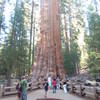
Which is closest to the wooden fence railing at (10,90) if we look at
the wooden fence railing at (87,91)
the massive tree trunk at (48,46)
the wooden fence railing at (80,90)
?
the wooden fence railing at (80,90)

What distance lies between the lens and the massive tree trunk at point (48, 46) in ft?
68.6

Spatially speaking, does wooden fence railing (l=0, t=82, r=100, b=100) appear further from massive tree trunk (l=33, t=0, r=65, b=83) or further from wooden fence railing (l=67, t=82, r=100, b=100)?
massive tree trunk (l=33, t=0, r=65, b=83)

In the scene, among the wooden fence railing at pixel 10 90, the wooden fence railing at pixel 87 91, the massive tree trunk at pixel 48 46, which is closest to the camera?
A: the wooden fence railing at pixel 87 91

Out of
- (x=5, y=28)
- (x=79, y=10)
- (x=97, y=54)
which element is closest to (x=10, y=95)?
(x=97, y=54)

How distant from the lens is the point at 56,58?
21.8m

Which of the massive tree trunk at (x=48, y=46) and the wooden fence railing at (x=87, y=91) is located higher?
the massive tree trunk at (x=48, y=46)

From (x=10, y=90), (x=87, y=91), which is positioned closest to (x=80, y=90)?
(x=87, y=91)

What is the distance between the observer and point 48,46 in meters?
21.7

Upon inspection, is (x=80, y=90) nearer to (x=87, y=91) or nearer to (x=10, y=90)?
(x=87, y=91)

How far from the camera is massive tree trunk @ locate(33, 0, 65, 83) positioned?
20.9m

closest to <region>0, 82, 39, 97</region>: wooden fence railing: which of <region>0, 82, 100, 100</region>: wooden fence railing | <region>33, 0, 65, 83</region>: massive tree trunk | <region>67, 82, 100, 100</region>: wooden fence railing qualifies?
<region>0, 82, 100, 100</region>: wooden fence railing

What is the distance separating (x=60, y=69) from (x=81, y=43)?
28574mm

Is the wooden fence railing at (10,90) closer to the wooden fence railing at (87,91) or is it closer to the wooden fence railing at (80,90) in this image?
the wooden fence railing at (80,90)

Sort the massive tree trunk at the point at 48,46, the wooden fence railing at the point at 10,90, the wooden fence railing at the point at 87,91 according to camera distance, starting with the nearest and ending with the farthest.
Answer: the wooden fence railing at the point at 87,91 → the wooden fence railing at the point at 10,90 → the massive tree trunk at the point at 48,46
